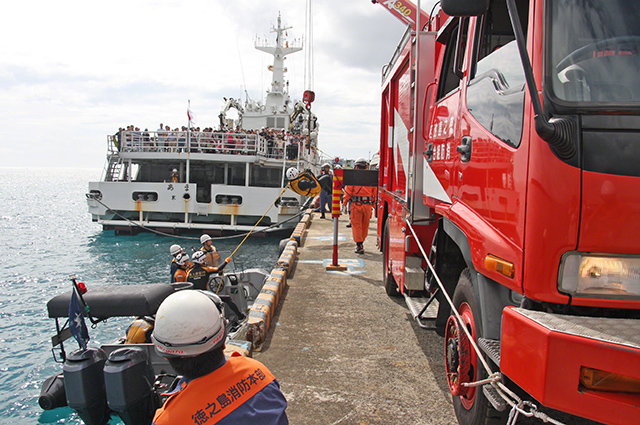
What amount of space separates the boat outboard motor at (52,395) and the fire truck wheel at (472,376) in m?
3.12

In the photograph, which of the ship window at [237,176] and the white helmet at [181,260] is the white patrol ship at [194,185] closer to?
the ship window at [237,176]

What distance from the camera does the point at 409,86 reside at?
405cm

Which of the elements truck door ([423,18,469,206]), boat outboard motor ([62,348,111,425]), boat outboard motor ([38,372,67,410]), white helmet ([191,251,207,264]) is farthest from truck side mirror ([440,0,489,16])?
white helmet ([191,251,207,264])

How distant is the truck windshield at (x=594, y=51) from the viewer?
176 centimetres

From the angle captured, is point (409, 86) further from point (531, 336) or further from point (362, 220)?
point (362, 220)

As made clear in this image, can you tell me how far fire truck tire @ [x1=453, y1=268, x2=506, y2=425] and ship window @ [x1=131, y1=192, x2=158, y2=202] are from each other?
16.7 metres

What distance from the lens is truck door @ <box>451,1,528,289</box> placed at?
1.92 metres

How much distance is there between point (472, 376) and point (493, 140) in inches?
54.8

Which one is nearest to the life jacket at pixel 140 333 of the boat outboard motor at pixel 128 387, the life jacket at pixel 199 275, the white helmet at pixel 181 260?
the boat outboard motor at pixel 128 387

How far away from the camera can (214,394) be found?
1498 millimetres

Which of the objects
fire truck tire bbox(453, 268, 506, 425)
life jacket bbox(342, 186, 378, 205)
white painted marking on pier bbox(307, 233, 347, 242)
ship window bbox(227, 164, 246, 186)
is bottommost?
white painted marking on pier bbox(307, 233, 347, 242)

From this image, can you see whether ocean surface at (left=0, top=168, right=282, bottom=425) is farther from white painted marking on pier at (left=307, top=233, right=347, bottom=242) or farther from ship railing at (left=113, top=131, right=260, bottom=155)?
ship railing at (left=113, top=131, right=260, bottom=155)

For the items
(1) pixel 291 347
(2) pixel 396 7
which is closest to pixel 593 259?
(1) pixel 291 347

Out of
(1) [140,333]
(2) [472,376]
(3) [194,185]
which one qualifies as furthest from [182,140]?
(2) [472,376]
